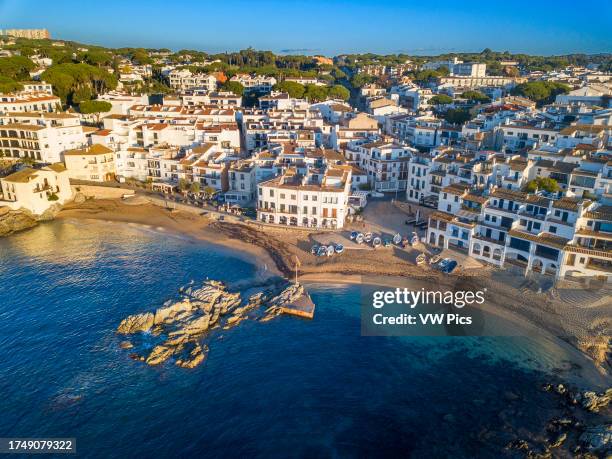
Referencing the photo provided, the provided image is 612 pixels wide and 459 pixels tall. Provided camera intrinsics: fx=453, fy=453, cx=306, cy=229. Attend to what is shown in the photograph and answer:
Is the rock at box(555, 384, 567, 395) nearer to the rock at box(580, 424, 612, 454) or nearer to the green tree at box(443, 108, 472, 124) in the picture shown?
the rock at box(580, 424, 612, 454)

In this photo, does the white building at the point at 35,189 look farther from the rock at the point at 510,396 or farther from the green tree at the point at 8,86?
the rock at the point at 510,396

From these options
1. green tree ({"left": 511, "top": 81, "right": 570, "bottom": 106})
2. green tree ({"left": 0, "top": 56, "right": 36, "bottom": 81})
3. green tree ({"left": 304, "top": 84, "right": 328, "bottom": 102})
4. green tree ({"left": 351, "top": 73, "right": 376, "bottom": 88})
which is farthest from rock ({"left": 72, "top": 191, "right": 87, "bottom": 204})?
green tree ({"left": 351, "top": 73, "right": 376, "bottom": 88})

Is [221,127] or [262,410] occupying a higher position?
[221,127]

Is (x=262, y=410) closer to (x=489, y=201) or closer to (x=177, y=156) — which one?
(x=489, y=201)

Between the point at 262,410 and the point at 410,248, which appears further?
the point at 410,248

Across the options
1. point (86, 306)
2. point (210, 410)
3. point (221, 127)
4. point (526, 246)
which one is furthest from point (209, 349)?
point (221, 127)

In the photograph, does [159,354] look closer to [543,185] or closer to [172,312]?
[172,312]
